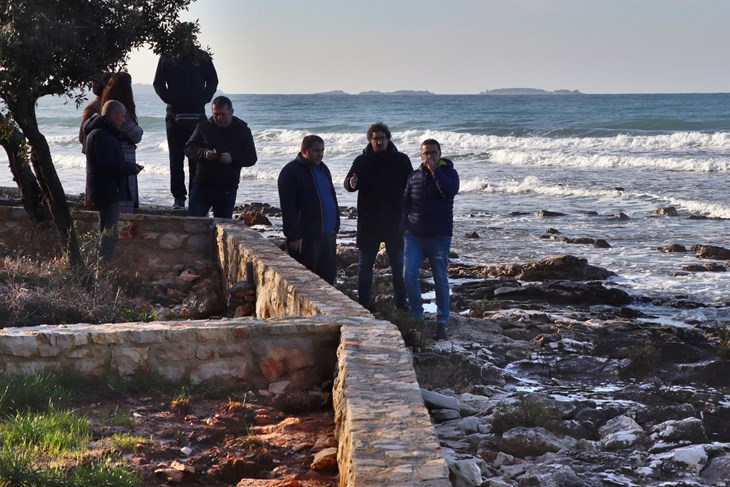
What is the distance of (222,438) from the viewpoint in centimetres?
525

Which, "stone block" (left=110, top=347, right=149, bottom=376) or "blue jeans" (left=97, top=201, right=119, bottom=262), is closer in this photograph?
"stone block" (left=110, top=347, right=149, bottom=376)

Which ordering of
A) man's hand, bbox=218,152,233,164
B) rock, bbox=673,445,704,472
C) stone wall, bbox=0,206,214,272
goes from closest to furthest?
rock, bbox=673,445,704,472, man's hand, bbox=218,152,233,164, stone wall, bbox=0,206,214,272

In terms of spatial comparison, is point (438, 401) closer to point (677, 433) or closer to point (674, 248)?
point (677, 433)

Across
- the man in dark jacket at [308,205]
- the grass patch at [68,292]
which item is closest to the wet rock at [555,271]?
the man in dark jacket at [308,205]

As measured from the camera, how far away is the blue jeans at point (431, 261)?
9.40 metres

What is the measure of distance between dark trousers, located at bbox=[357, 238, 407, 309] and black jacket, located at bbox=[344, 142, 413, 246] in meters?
0.18

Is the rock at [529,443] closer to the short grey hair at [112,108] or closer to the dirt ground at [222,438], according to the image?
the dirt ground at [222,438]

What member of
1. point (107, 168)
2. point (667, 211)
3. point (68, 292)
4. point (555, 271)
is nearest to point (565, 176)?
point (667, 211)

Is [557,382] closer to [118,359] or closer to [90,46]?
[118,359]

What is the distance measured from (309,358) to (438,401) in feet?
4.42

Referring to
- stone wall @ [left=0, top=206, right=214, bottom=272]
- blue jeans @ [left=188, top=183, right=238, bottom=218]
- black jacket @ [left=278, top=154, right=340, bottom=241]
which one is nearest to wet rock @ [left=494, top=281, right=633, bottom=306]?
blue jeans @ [left=188, top=183, right=238, bottom=218]

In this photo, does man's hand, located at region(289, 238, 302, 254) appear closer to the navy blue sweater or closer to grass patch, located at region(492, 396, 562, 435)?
the navy blue sweater

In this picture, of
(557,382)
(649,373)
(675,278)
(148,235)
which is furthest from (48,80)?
(675,278)

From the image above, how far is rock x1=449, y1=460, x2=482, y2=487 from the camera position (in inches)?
214
